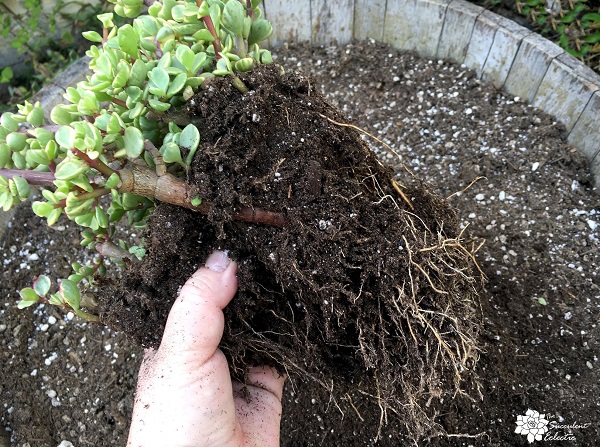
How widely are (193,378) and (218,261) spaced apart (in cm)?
26

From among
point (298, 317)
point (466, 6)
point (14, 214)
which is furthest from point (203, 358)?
point (466, 6)

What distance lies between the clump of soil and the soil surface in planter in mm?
252

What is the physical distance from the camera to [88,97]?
0.94 meters

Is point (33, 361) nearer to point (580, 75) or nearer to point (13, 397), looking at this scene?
point (13, 397)

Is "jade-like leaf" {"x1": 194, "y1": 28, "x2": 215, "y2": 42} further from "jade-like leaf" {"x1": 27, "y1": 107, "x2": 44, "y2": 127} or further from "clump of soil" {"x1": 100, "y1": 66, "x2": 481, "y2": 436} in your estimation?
"jade-like leaf" {"x1": 27, "y1": 107, "x2": 44, "y2": 127}

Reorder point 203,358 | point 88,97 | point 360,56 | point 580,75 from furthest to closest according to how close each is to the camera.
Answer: point 360,56, point 580,75, point 203,358, point 88,97

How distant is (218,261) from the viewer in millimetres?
1138

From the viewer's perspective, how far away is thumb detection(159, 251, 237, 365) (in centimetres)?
104

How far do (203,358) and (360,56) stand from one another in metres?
1.63

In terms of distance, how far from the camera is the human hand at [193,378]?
40.9 inches

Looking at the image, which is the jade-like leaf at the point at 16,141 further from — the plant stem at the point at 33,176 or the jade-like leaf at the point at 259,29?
the jade-like leaf at the point at 259,29

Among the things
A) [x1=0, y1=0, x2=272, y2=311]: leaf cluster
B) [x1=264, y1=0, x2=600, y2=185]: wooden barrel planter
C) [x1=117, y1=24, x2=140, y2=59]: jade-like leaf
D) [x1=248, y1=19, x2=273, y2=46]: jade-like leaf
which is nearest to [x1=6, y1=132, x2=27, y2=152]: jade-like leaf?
[x1=0, y1=0, x2=272, y2=311]: leaf cluster

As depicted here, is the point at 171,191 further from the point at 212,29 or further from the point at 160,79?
the point at 212,29

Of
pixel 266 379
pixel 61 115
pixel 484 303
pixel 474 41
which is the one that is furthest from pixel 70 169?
pixel 474 41
